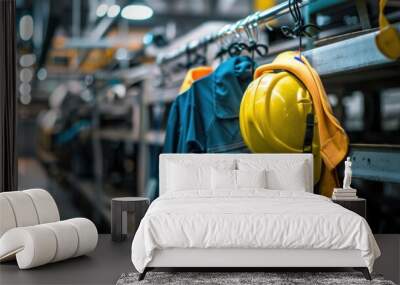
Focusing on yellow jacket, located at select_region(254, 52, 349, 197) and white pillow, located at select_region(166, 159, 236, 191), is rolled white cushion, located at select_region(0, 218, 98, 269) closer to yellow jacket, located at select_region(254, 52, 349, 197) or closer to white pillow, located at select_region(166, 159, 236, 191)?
white pillow, located at select_region(166, 159, 236, 191)

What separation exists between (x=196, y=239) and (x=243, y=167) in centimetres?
108

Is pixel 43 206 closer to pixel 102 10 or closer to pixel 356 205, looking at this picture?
pixel 356 205

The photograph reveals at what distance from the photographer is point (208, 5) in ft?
17.6

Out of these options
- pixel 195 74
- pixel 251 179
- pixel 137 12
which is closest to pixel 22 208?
pixel 251 179

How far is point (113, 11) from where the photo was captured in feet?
19.3

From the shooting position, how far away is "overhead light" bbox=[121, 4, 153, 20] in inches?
211

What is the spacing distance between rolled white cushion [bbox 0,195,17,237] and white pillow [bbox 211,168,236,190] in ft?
3.97

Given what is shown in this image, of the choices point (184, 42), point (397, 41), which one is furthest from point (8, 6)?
→ point (397, 41)

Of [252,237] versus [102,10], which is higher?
[102,10]

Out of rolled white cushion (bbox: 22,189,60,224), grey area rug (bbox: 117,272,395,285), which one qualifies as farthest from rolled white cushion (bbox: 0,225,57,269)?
grey area rug (bbox: 117,272,395,285)

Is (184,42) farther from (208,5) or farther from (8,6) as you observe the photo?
(8,6)

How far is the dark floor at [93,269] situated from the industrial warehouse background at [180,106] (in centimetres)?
1

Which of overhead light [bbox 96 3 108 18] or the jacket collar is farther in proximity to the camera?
overhead light [bbox 96 3 108 18]

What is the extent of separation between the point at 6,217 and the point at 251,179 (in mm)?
1463
